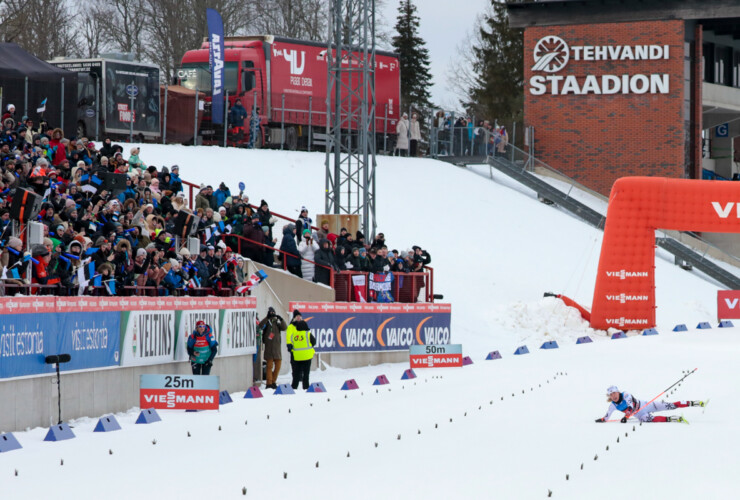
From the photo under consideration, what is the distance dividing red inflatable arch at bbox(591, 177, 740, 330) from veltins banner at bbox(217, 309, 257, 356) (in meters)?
11.5

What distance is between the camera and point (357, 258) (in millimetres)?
28469

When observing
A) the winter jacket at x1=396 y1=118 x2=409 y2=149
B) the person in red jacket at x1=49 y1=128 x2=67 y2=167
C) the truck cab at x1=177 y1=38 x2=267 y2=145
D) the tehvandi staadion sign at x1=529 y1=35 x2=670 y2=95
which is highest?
the tehvandi staadion sign at x1=529 y1=35 x2=670 y2=95

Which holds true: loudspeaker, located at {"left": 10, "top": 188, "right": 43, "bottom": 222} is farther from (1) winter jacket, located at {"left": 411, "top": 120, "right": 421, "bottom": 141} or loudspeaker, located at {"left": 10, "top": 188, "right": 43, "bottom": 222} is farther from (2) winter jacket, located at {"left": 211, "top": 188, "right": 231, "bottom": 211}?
(1) winter jacket, located at {"left": 411, "top": 120, "right": 421, "bottom": 141}

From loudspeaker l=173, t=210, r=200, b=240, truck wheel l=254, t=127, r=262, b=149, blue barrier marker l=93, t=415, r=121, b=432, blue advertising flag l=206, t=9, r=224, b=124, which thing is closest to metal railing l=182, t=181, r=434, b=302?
loudspeaker l=173, t=210, r=200, b=240

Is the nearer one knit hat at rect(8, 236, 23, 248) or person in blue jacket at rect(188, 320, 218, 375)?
knit hat at rect(8, 236, 23, 248)

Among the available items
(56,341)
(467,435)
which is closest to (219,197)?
(56,341)

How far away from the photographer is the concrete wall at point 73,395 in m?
15.8

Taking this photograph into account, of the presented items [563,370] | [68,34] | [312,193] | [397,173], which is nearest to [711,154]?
[397,173]

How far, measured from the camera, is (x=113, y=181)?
72.0ft

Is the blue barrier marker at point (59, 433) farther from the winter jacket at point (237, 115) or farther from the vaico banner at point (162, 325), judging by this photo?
the winter jacket at point (237, 115)

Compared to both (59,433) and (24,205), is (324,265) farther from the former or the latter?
(59,433)

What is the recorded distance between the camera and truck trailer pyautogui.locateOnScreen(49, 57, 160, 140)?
35406mm

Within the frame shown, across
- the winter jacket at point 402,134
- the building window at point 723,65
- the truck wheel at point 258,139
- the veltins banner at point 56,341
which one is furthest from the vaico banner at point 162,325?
the building window at point 723,65

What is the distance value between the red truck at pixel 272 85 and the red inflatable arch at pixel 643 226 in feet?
45.5
